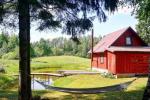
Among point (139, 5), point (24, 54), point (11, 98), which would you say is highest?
point (139, 5)

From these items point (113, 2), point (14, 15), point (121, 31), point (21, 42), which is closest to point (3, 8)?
point (14, 15)

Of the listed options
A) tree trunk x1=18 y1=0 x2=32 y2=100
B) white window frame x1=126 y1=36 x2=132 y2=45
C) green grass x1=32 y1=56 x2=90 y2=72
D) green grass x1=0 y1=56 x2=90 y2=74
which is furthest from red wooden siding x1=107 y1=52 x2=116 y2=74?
green grass x1=32 y1=56 x2=90 y2=72

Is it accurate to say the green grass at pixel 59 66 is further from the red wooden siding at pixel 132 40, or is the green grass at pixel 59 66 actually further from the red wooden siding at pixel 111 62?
the red wooden siding at pixel 111 62

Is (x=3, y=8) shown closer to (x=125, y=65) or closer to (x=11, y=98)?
(x=11, y=98)

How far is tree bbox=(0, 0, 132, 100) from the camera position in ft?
44.0

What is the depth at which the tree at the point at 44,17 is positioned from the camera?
44.0 ft

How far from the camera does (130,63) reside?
1159 inches

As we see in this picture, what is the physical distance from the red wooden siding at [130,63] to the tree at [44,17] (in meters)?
15.6

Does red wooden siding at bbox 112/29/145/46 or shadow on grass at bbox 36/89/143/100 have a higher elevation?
red wooden siding at bbox 112/29/145/46

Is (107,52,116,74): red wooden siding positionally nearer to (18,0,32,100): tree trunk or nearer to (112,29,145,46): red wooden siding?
(112,29,145,46): red wooden siding

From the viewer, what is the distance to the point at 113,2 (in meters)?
13.5

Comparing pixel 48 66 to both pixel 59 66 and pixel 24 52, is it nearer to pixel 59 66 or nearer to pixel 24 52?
pixel 59 66

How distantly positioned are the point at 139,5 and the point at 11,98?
8.22 metres

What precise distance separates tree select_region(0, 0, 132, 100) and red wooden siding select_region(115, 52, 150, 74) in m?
15.6
